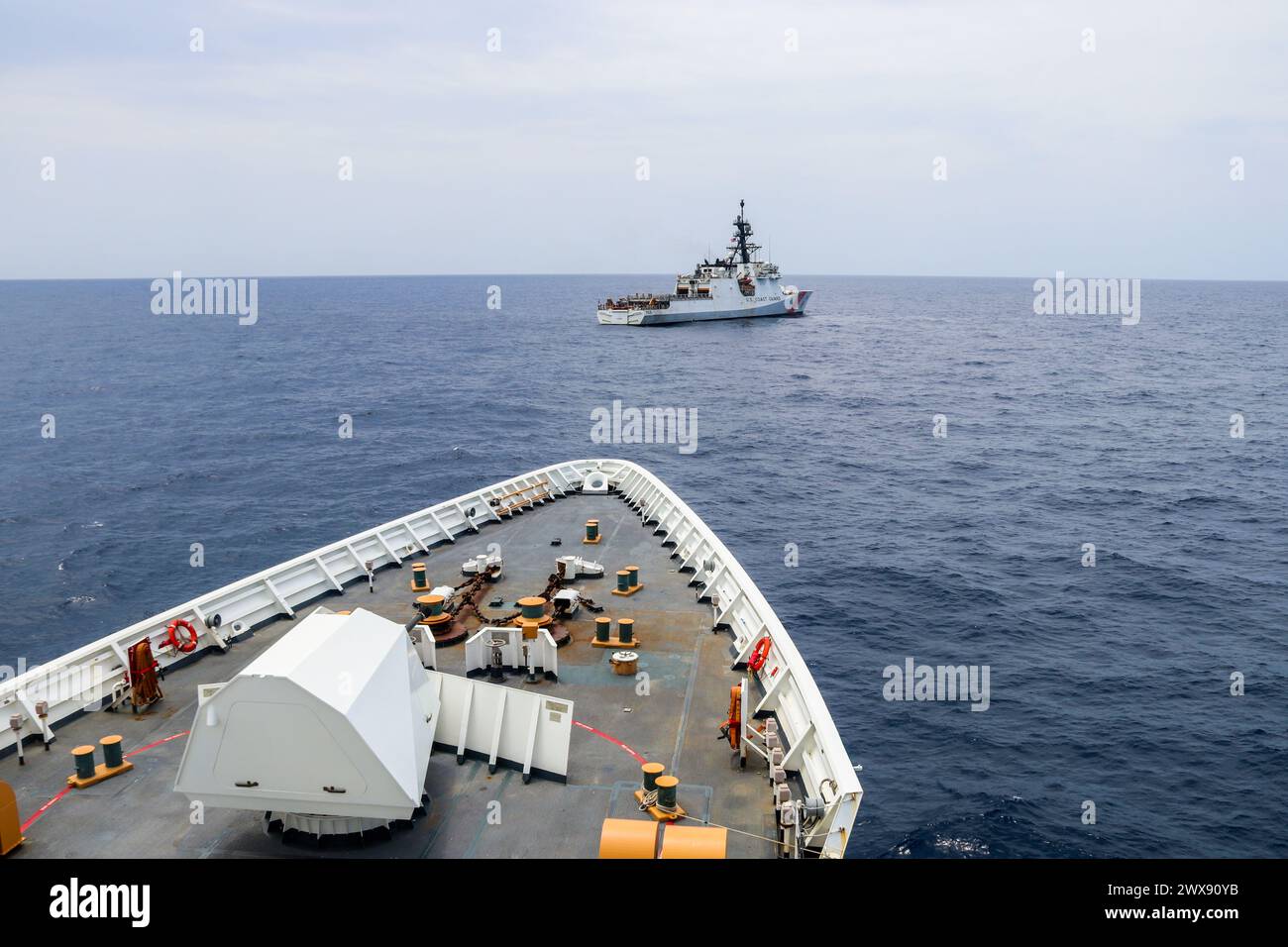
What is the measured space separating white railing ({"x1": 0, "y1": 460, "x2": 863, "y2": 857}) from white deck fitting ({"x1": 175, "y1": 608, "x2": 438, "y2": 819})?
20.5ft

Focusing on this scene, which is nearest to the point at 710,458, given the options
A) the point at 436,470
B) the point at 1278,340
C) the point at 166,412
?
the point at 436,470

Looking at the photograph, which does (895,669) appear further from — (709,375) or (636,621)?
(709,375)

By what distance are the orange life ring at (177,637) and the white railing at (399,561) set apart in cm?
13

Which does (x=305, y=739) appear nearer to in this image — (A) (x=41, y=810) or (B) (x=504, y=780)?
(B) (x=504, y=780)

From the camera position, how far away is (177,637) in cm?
1905

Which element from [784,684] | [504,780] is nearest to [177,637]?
[504,780]

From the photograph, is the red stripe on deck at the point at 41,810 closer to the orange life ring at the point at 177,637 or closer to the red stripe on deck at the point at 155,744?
the red stripe on deck at the point at 155,744

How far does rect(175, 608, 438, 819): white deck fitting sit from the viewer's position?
11.5 meters

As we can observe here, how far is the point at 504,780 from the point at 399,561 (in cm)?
1240

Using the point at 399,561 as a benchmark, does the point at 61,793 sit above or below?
below

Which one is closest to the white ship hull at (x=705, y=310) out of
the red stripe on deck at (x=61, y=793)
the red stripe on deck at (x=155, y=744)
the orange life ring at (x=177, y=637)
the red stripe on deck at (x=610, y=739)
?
the orange life ring at (x=177, y=637)

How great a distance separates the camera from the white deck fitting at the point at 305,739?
37.9ft

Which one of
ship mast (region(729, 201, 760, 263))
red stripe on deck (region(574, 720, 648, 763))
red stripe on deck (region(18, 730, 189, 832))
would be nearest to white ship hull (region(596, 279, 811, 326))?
ship mast (region(729, 201, 760, 263))

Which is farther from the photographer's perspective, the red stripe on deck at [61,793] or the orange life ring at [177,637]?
the orange life ring at [177,637]
